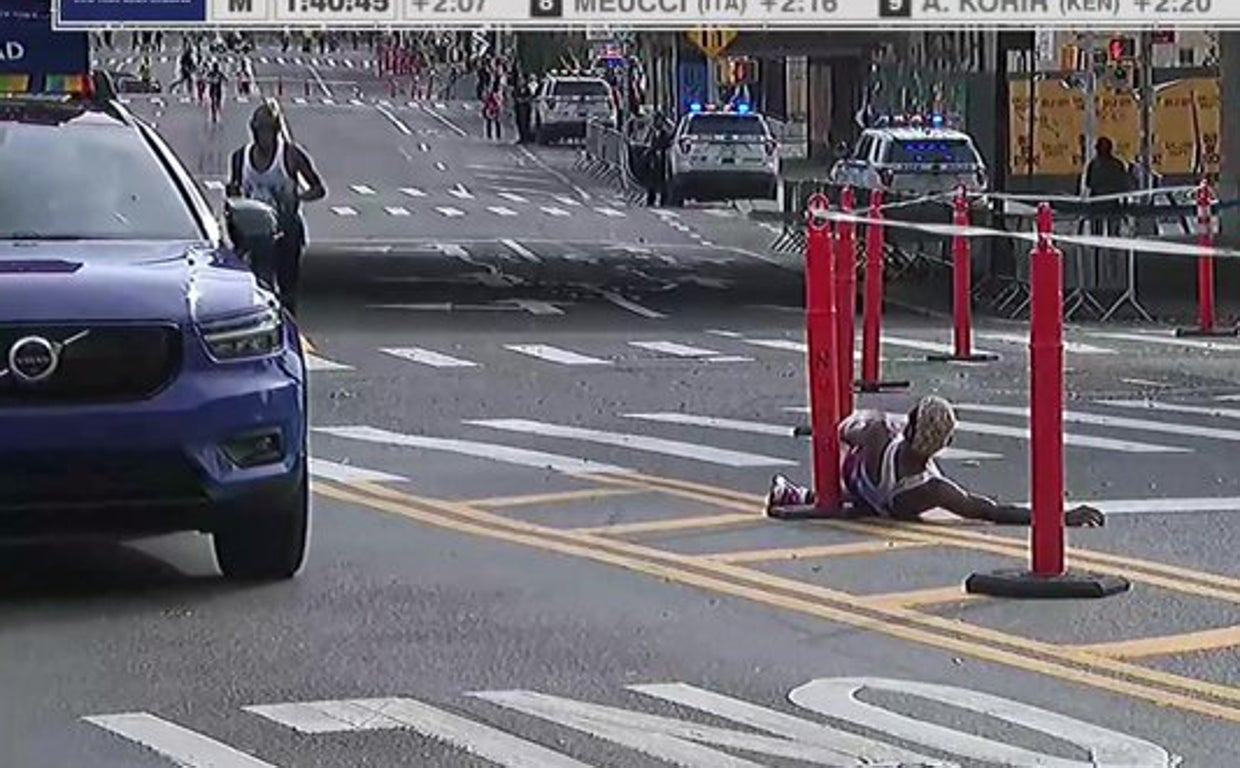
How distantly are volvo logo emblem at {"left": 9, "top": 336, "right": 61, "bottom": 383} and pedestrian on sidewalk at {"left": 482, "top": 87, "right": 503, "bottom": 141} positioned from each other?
64638 millimetres

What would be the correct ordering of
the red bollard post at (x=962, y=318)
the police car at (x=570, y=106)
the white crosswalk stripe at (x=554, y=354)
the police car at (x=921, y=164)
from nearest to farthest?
the red bollard post at (x=962, y=318) → the white crosswalk stripe at (x=554, y=354) → the police car at (x=921, y=164) → the police car at (x=570, y=106)

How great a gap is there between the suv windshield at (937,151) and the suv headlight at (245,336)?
2821cm

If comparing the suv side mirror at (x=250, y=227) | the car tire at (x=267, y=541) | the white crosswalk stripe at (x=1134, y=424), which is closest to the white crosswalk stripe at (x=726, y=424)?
the white crosswalk stripe at (x=1134, y=424)

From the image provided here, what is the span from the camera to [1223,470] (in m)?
14.4

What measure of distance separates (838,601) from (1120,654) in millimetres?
1310

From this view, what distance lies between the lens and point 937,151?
3797cm

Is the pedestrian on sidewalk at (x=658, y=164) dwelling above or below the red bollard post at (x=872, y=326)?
below

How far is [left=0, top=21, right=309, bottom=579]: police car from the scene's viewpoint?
9734 mm

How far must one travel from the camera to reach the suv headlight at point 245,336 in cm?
998

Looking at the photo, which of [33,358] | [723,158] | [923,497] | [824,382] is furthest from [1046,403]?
[723,158]

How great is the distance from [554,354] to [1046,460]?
39.5ft

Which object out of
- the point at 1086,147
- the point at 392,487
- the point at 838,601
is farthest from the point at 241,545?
the point at 1086,147

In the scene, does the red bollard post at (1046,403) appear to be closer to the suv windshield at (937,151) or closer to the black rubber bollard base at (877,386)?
the black rubber bollard base at (877,386)

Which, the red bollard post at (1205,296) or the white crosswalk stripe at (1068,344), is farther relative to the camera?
the red bollard post at (1205,296)
